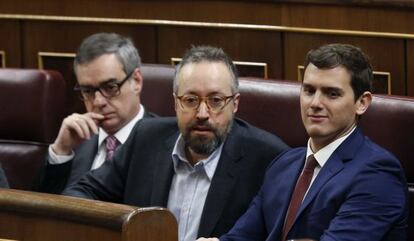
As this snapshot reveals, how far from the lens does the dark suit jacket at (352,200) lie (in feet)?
3.85

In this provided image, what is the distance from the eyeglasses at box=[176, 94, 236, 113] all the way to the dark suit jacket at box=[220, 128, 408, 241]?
15 cm

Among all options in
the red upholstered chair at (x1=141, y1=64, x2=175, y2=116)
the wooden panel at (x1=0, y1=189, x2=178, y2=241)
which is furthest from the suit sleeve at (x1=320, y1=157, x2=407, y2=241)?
the red upholstered chair at (x1=141, y1=64, x2=175, y2=116)

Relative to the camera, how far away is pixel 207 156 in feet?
4.57

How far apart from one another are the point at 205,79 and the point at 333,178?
25 centimetres

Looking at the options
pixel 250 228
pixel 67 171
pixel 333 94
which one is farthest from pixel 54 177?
pixel 333 94

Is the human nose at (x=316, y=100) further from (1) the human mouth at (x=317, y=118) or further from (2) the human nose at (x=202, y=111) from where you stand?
(2) the human nose at (x=202, y=111)

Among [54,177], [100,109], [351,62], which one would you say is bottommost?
[54,177]

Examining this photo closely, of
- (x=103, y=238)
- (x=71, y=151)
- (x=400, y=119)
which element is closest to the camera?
(x=103, y=238)

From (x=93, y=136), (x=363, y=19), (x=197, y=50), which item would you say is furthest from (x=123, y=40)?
(x=363, y=19)

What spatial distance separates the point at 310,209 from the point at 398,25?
0.66 metres

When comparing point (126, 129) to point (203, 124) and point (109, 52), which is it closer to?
point (109, 52)

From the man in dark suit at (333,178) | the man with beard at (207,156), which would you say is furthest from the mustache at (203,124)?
the man in dark suit at (333,178)

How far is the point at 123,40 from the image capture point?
1708 millimetres

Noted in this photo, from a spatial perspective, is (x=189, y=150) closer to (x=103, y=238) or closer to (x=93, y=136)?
→ (x=93, y=136)
